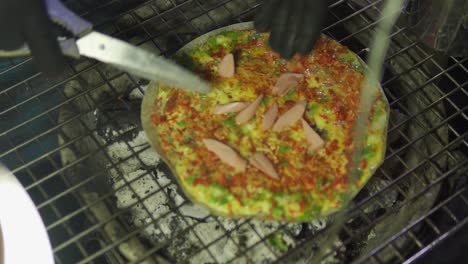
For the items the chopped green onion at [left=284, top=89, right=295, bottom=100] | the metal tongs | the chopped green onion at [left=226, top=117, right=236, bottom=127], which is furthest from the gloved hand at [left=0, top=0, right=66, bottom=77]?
the chopped green onion at [left=284, top=89, right=295, bottom=100]

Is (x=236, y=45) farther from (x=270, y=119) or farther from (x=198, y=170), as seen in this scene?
(x=198, y=170)

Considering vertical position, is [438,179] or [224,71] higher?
[224,71]

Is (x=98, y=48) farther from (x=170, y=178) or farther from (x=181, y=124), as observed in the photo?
(x=170, y=178)

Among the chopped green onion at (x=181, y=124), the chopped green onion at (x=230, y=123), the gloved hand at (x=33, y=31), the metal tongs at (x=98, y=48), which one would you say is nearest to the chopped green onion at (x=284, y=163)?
the chopped green onion at (x=230, y=123)

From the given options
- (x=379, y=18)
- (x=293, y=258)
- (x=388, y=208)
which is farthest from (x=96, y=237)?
(x=379, y=18)

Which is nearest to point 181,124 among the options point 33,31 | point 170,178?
point 170,178

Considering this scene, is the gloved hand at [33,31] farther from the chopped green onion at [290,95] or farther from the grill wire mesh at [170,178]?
the chopped green onion at [290,95]
